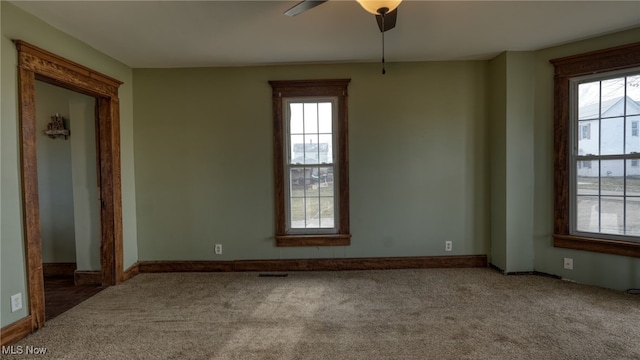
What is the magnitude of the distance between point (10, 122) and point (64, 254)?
2.22 m

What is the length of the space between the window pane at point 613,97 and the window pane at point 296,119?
317cm

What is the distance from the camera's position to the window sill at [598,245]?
298cm

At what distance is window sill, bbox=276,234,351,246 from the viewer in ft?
12.4

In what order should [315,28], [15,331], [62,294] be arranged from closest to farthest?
1. [15,331]
2. [315,28]
3. [62,294]

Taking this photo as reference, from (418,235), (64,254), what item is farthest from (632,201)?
(64,254)

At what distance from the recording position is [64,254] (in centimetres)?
382

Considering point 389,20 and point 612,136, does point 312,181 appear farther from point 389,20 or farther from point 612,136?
point 612,136

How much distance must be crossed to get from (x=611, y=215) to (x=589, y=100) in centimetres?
120

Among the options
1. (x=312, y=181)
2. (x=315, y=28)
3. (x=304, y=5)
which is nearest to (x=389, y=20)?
(x=304, y=5)

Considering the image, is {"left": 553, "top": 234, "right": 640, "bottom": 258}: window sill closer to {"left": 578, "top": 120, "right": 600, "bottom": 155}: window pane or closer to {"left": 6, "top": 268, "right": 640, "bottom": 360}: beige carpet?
{"left": 6, "top": 268, "right": 640, "bottom": 360}: beige carpet

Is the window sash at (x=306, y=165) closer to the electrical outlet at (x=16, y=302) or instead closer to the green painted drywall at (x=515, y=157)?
the green painted drywall at (x=515, y=157)

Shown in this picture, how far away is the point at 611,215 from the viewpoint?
123 inches

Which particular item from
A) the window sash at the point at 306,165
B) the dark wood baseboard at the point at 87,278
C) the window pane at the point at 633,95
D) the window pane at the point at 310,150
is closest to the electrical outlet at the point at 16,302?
the dark wood baseboard at the point at 87,278

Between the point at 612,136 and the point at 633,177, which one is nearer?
the point at 633,177
